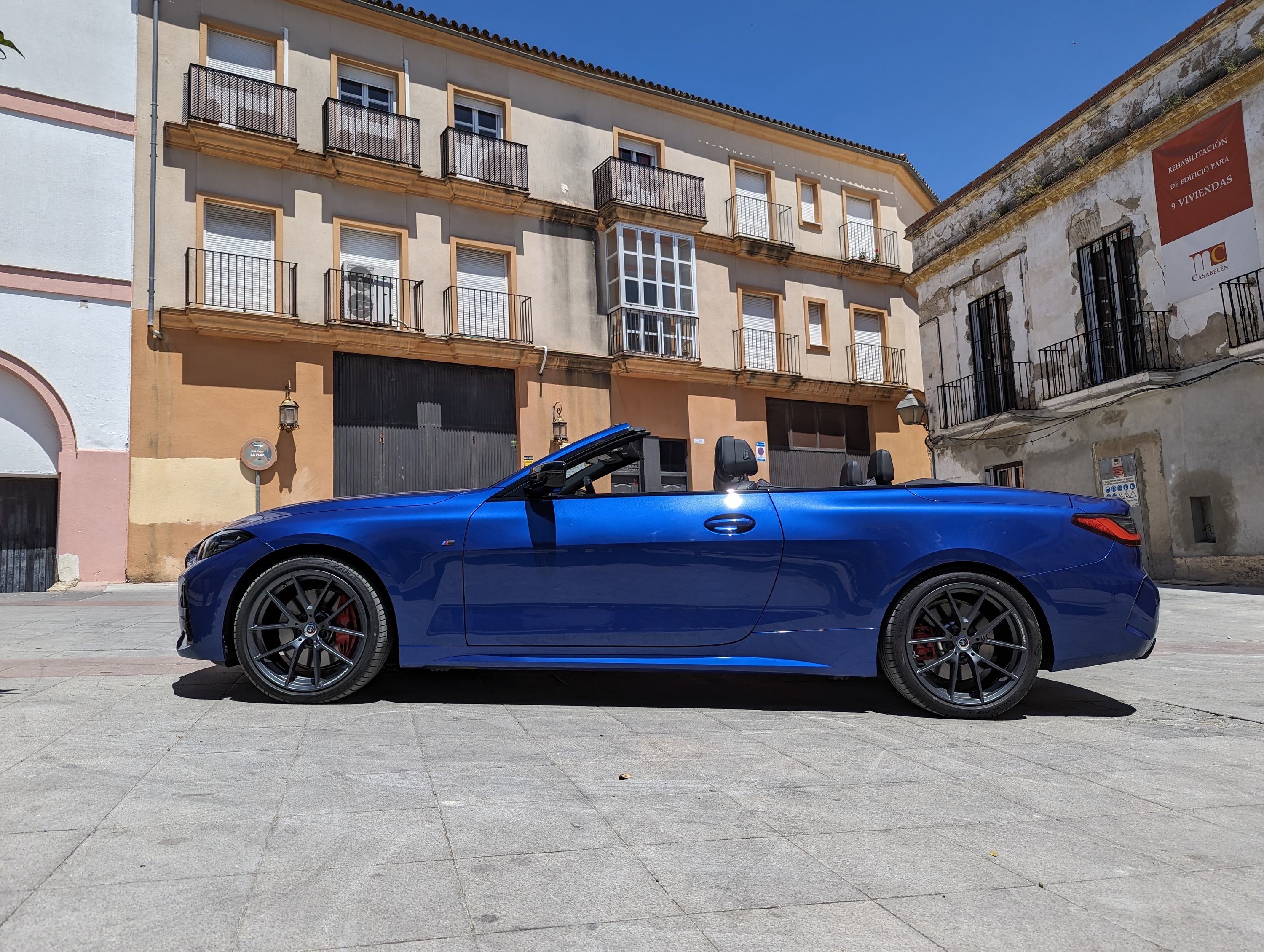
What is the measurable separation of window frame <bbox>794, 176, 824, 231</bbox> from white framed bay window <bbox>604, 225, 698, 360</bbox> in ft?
14.4

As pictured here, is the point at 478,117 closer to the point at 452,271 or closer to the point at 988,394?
the point at 452,271

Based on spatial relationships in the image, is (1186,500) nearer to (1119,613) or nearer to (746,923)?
(1119,613)

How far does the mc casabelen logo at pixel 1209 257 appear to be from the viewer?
43.5 feet

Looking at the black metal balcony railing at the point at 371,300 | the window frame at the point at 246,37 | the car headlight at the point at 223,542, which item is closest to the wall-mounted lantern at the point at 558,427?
the black metal balcony railing at the point at 371,300

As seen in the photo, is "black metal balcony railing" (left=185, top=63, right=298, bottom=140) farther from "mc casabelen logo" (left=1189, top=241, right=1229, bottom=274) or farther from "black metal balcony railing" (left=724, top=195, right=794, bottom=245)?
"mc casabelen logo" (left=1189, top=241, right=1229, bottom=274)

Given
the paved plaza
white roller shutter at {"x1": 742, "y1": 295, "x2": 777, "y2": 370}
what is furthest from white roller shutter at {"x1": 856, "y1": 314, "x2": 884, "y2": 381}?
the paved plaza

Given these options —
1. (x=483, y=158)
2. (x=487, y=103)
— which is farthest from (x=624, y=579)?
(x=487, y=103)

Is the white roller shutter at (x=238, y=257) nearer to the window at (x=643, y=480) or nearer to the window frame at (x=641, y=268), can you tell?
the window frame at (x=641, y=268)

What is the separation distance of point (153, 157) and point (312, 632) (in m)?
15.5

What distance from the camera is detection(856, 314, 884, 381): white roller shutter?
2534 centimetres

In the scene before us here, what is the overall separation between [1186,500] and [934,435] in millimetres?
7244

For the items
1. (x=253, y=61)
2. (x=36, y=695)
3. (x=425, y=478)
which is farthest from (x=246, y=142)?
(x=36, y=695)

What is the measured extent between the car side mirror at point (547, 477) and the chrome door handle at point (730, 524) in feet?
2.31

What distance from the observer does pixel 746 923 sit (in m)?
1.90
